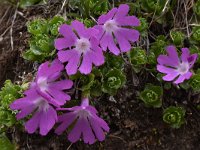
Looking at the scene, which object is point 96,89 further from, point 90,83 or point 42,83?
point 42,83

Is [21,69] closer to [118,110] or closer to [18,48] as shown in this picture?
[18,48]

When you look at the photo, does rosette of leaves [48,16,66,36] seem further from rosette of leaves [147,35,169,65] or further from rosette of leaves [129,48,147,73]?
rosette of leaves [147,35,169,65]

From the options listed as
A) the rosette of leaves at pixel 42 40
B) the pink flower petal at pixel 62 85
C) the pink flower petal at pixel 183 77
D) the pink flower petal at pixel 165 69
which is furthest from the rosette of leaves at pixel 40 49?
the pink flower petal at pixel 183 77

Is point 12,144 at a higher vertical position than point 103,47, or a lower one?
lower

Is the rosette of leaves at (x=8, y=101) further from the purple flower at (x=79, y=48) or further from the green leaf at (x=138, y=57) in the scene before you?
the green leaf at (x=138, y=57)

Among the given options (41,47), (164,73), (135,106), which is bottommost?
(135,106)

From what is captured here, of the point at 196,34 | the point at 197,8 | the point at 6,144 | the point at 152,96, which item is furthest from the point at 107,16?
the point at 6,144

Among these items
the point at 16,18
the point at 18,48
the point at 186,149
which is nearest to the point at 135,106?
the point at 186,149
